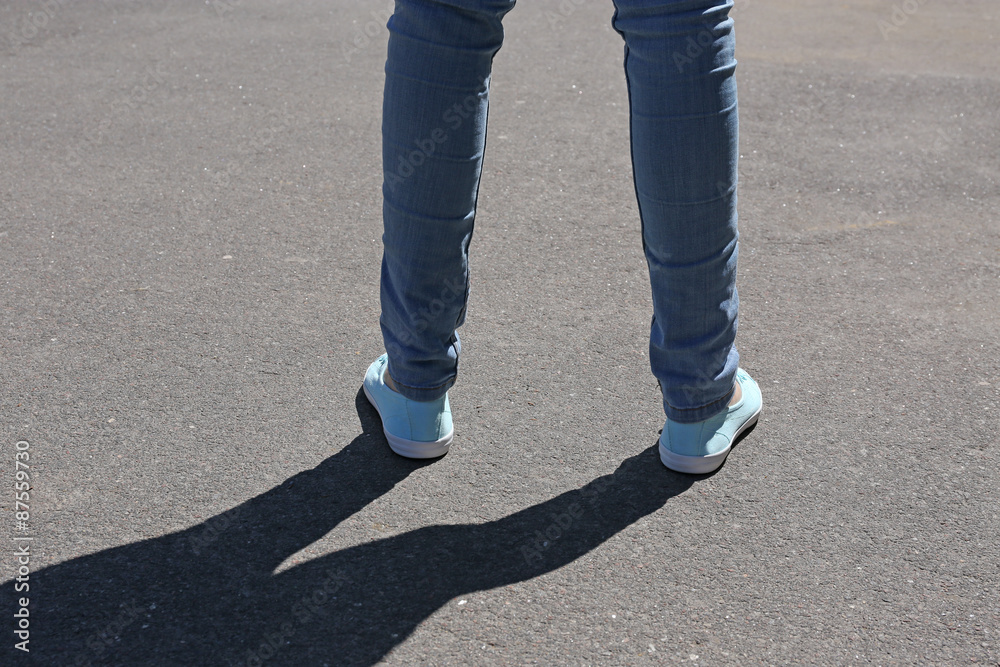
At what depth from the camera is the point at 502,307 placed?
2.94 m

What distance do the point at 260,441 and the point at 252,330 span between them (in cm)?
53

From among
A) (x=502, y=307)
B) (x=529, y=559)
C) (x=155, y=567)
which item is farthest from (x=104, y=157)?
(x=529, y=559)

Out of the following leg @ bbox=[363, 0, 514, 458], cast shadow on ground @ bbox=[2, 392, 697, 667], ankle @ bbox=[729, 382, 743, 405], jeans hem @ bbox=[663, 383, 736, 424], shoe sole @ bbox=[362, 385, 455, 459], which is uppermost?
leg @ bbox=[363, 0, 514, 458]

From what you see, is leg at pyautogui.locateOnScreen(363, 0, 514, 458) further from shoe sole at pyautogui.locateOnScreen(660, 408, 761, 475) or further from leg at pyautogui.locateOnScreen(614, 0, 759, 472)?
shoe sole at pyautogui.locateOnScreen(660, 408, 761, 475)

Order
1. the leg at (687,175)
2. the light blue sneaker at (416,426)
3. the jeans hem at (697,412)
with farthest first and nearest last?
the light blue sneaker at (416,426)
the jeans hem at (697,412)
the leg at (687,175)

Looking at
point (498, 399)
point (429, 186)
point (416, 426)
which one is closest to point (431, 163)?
point (429, 186)

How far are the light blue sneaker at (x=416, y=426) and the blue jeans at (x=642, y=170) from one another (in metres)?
0.13

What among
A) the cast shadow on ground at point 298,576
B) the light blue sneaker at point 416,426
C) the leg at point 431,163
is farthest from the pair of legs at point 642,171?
the cast shadow on ground at point 298,576

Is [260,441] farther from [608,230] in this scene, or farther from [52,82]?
[52,82]

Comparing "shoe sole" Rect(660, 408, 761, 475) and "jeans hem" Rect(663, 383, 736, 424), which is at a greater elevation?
"jeans hem" Rect(663, 383, 736, 424)

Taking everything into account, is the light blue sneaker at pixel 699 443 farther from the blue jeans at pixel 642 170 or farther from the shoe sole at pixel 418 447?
the shoe sole at pixel 418 447

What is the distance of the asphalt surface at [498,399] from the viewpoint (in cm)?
188

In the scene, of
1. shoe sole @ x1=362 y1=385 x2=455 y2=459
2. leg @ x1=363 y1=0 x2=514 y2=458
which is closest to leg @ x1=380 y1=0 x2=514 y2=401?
leg @ x1=363 y1=0 x2=514 y2=458

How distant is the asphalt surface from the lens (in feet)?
6.16
